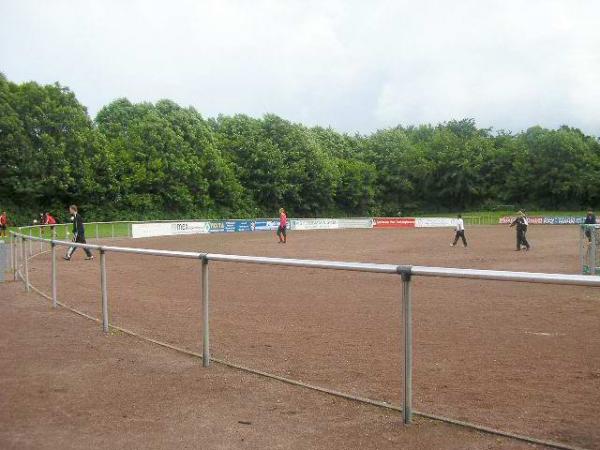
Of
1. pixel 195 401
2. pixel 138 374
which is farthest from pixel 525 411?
pixel 138 374

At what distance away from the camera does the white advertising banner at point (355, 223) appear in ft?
198

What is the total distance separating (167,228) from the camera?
44.5m

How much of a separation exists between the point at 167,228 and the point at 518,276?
42.0 m

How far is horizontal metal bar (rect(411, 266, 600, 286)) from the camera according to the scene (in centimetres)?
353

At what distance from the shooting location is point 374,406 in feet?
16.5

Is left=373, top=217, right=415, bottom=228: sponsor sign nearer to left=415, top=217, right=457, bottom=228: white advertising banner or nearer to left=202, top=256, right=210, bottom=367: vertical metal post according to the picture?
left=415, top=217, right=457, bottom=228: white advertising banner

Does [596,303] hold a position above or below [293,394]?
above

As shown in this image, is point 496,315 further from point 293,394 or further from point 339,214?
point 339,214

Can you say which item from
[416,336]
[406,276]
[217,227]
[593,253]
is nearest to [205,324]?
[416,336]

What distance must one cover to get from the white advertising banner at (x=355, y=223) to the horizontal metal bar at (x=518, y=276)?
5608 centimetres

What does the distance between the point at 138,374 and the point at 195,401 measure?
1152mm

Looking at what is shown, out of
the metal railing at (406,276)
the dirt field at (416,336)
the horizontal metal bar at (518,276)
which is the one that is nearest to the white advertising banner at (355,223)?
the dirt field at (416,336)

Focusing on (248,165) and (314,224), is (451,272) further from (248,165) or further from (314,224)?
(248,165)

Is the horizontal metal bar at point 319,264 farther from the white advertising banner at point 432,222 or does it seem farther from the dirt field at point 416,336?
the white advertising banner at point 432,222
